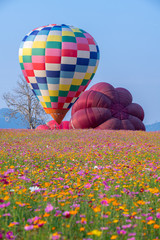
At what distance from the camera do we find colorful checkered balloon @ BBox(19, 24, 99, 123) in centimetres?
2616

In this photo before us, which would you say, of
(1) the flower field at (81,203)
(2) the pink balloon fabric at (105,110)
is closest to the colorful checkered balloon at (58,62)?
(2) the pink balloon fabric at (105,110)

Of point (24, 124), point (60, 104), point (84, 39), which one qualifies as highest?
point (84, 39)

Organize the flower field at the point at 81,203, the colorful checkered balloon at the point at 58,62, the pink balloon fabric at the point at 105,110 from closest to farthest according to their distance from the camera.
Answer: the flower field at the point at 81,203 < the colorful checkered balloon at the point at 58,62 < the pink balloon fabric at the point at 105,110

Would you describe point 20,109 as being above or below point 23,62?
below

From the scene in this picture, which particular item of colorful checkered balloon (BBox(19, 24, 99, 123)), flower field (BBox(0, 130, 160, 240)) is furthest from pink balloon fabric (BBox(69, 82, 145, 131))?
flower field (BBox(0, 130, 160, 240))

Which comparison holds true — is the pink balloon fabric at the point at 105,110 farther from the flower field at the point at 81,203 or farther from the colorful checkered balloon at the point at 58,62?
the flower field at the point at 81,203

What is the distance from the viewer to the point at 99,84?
3172 cm

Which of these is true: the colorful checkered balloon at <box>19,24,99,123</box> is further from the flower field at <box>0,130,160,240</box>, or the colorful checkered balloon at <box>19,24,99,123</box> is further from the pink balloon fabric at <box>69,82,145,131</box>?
the flower field at <box>0,130,160,240</box>

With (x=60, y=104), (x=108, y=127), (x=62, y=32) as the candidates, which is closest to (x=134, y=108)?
(x=108, y=127)

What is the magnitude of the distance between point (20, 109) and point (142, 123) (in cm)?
1941

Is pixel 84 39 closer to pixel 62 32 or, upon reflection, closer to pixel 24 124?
pixel 62 32

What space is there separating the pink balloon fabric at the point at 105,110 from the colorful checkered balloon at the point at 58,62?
1484 mm

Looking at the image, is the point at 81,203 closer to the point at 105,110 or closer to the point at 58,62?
the point at 58,62

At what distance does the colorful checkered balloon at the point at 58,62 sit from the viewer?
2616 cm
